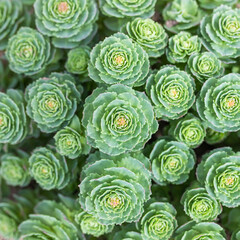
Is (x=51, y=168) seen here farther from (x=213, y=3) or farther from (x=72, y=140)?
(x=213, y=3)

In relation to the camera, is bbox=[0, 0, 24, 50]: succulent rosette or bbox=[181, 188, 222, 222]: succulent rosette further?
bbox=[0, 0, 24, 50]: succulent rosette

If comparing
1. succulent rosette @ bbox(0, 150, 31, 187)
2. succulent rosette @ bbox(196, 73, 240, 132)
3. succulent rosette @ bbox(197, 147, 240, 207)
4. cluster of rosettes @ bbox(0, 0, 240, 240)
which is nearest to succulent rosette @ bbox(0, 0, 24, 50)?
cluster of rosettes @ bbox(0, 0, 240, 240)

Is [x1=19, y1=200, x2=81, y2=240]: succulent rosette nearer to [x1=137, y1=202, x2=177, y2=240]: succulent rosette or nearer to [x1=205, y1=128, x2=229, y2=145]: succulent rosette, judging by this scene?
[x1=137, y1=202, x2=177, y2=240]: succulent rosette

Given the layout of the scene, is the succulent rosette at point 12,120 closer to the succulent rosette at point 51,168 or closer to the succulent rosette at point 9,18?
the succulent rosette at point 51,168

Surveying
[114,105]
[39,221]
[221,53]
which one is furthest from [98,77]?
[39,221]

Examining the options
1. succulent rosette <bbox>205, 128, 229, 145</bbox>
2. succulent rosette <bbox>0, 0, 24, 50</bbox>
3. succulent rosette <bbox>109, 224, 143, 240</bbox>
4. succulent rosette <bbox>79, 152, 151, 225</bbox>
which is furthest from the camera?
succulent rosette <bbox>0, 0, 24, 50</bbox>

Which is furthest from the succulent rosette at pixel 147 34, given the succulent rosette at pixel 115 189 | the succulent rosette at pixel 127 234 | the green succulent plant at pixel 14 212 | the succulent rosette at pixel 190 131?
the green succulent plant at pixel 14 212

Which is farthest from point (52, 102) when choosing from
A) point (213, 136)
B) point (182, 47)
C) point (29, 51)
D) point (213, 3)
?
point (213, 3)
